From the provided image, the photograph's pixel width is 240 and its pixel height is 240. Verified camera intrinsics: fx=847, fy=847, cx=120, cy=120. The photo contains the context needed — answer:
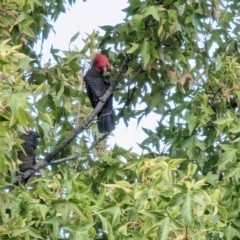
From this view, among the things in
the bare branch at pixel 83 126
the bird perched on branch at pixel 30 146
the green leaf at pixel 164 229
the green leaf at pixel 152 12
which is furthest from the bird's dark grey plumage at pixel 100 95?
the green leaf at pixel 164 229

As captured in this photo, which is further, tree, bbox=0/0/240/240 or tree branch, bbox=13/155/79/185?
tree branch, bbox=13/155/79/185

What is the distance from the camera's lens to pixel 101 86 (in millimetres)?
7371

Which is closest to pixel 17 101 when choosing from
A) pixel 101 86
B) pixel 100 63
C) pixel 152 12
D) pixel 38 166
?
pixel 152 12

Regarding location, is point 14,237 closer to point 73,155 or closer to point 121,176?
point 121,176

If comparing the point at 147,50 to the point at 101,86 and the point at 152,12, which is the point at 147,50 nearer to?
the point at 152,12

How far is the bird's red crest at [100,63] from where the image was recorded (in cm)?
694

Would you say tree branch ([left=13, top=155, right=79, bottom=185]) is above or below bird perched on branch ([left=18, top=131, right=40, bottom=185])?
above

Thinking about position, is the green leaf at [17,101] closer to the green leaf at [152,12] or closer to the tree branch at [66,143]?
the green leaf at [152,12]

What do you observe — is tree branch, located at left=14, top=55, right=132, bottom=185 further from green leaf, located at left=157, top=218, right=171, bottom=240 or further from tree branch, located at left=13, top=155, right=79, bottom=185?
green leaf, located at left=157, top=218, right=171, bottom=240

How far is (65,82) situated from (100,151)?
77 cm

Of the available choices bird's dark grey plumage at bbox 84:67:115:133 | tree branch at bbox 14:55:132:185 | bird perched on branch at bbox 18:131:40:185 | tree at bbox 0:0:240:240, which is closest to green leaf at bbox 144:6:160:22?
tree at bbox 0:0:240:240

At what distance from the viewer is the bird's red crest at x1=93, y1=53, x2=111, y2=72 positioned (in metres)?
6.94

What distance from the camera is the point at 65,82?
6406 millimetres

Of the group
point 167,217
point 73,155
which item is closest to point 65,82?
point 73,155
